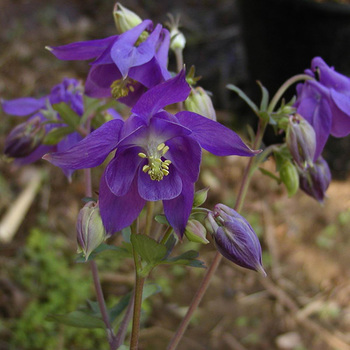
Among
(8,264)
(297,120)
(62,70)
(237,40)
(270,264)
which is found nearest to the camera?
(297,120)

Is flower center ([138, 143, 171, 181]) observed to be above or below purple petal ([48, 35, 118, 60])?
below

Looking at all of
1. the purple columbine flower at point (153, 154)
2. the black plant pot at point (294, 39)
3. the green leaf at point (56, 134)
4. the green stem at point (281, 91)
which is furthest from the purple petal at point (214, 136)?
the black plant pot at point (294, 39)

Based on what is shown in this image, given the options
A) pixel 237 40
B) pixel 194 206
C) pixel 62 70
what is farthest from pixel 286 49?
pixel 194 206

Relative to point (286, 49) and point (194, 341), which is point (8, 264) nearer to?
point (194, 341)

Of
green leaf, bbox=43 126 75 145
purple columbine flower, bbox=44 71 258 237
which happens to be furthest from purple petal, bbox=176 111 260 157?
green leaf, bbox=43 126 75 145

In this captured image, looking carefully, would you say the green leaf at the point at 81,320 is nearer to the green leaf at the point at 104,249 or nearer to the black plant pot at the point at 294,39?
the green leaf at the point at 104,249

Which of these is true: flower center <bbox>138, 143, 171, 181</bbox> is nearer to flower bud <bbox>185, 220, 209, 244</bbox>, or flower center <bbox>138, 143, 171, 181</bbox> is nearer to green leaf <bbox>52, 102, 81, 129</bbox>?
flower bud <bbox>185, 220, 209, 244</bbox>

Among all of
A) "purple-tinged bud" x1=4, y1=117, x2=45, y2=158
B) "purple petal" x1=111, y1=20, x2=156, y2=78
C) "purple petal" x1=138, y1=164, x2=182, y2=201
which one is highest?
"purple petal" x1=111, y1=20, x2=156, y2=78
